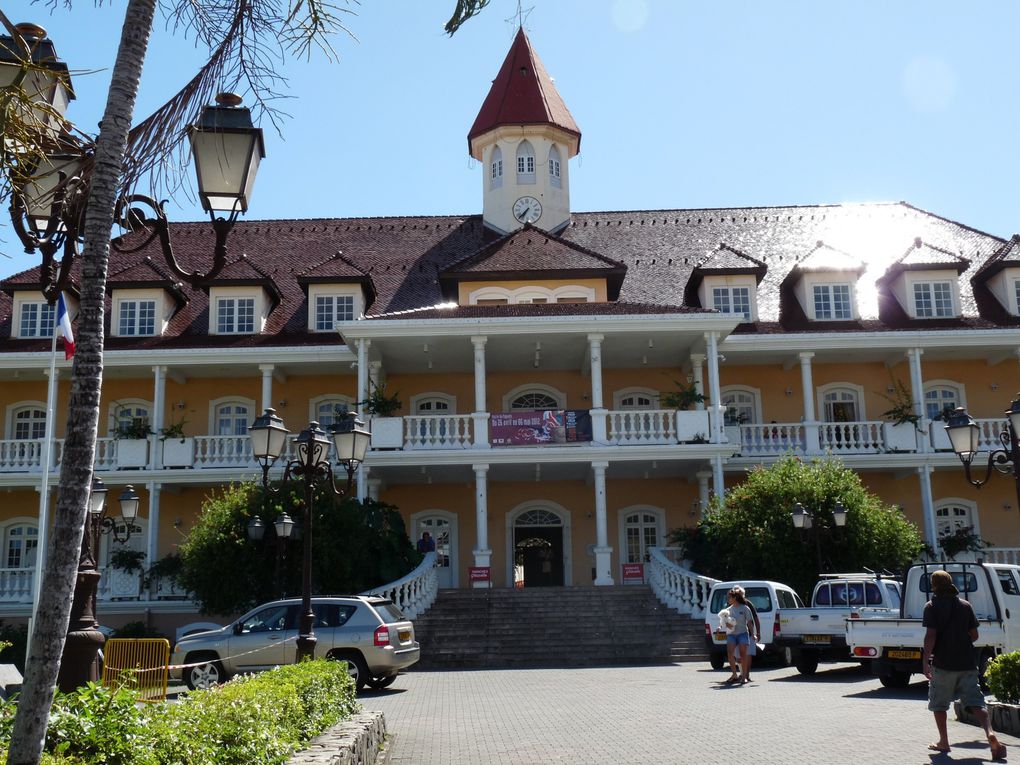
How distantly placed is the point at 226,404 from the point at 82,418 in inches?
1024

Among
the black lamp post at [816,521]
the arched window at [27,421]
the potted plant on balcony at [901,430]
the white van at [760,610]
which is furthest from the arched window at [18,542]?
the potted plant on balcony at [901,430]

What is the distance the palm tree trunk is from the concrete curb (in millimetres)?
2314

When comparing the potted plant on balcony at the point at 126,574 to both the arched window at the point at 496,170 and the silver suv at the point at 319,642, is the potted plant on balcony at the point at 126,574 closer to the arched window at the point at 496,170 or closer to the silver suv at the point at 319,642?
the silver suv at the point at 319,642

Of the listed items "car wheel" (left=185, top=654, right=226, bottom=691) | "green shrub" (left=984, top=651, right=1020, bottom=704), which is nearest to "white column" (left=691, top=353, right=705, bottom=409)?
"car wheel" (left=185, top=654, right=226, bottom=691)

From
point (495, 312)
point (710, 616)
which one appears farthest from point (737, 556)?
point (495, 312)

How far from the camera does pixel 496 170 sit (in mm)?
35250

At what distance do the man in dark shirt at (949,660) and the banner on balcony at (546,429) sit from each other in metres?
Result: 16.2

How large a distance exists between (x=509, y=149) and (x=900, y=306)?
1372 cm

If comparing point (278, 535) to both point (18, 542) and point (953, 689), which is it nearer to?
point (18, 542)

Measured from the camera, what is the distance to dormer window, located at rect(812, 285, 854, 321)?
29375 mm

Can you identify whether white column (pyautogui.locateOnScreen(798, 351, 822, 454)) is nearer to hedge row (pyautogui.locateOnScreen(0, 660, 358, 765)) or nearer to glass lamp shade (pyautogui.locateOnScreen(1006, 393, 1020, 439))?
glass lamp shade (pyautogui.locateOnScreen(1006, 393, 1020, 439))

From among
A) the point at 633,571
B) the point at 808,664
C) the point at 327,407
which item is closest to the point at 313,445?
the point at 808,664

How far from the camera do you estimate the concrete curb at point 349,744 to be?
22.7ft

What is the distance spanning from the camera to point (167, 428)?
28.1 meters
